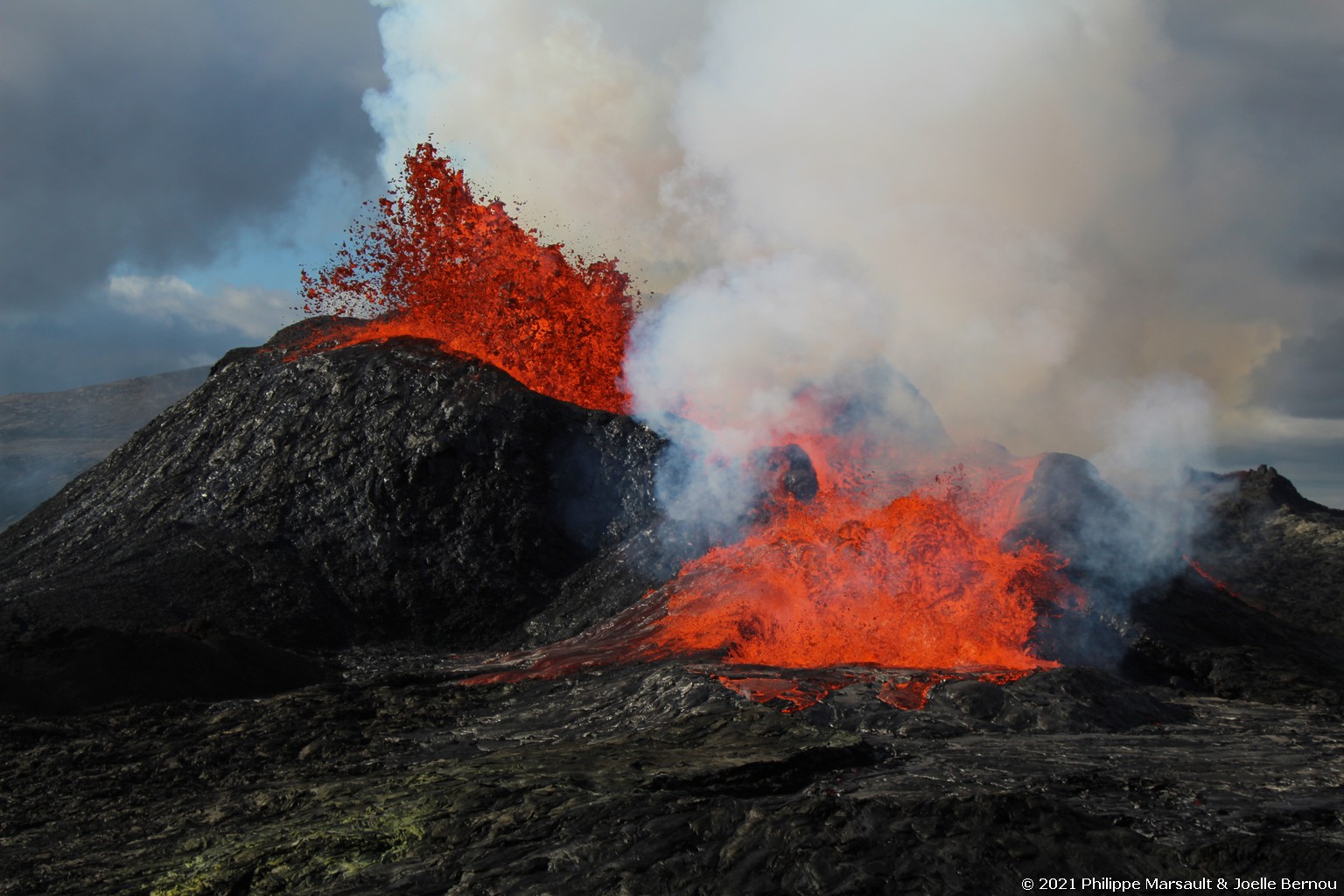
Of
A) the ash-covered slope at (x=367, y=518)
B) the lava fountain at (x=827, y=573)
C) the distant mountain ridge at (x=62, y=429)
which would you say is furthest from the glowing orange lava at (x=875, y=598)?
the distant mountain ridge at (x=62, y=429)

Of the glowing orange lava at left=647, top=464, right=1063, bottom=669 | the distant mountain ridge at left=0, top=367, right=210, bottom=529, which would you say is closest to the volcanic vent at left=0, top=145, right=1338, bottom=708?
the glowing orange lava at left=647, top=464, right=1063, bottom=669

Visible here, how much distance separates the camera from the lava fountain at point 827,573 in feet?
49.3

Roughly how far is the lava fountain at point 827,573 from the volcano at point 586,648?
98 millimetres

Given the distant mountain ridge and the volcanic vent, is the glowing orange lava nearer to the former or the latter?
the volcanic vent

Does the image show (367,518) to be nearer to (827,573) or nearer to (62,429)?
(827,573)

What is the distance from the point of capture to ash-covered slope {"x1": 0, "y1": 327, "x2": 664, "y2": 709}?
22172 mm

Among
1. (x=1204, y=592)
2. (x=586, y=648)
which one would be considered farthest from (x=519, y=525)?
(x=1204, y=592)

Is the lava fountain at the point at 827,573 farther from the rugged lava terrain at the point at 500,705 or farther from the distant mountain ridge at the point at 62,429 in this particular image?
the distant mountain ridge at the point at 62,429

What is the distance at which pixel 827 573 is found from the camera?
55.9 feet

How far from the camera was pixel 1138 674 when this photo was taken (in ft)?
52.9

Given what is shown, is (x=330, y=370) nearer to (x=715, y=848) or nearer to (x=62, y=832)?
(x=62, y=832)

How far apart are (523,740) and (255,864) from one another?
466 cm

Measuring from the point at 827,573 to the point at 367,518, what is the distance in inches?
489

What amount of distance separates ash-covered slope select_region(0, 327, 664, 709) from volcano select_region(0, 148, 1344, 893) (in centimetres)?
10
